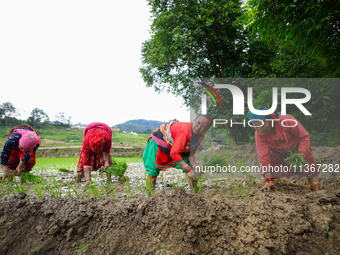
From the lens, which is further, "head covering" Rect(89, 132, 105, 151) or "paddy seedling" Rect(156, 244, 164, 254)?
"head covering" Rect(89, 132, 105, 151)

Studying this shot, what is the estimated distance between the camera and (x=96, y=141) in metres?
3.24

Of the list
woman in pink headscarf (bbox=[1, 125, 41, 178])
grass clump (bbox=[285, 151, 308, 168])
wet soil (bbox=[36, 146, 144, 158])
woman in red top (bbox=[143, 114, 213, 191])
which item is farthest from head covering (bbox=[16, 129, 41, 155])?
wet soil (bbox=[36, 146, 144, 158])

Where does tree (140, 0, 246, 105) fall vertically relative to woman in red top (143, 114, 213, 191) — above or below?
Result: above

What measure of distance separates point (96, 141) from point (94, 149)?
0.16 metres

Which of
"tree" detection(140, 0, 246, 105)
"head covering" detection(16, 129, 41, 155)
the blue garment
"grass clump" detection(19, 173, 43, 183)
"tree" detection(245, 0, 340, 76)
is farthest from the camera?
"tree" detection(140, 0, 246, 105)

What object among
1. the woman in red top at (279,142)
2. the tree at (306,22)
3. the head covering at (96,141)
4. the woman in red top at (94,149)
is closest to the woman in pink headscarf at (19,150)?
the woman in red top at (94,149)

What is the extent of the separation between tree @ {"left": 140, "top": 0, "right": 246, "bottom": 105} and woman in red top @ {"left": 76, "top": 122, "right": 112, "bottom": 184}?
634 cm

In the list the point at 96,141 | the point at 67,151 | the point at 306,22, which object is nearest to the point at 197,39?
the point at 306,22

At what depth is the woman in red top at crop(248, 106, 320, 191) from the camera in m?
2.43

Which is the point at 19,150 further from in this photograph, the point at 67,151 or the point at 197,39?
the point at 67,151

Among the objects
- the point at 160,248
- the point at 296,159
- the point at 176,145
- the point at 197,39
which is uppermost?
the point at 197,39

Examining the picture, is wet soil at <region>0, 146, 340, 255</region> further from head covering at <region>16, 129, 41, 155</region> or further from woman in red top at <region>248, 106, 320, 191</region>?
head covering at <region>16, 129, 41, 155</region>

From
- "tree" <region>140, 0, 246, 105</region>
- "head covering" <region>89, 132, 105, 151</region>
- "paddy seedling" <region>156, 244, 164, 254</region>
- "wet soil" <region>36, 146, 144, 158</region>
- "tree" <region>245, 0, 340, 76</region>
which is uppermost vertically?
"tree" <region>140, 0, 246, 105</region>

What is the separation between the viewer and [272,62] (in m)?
9.70
